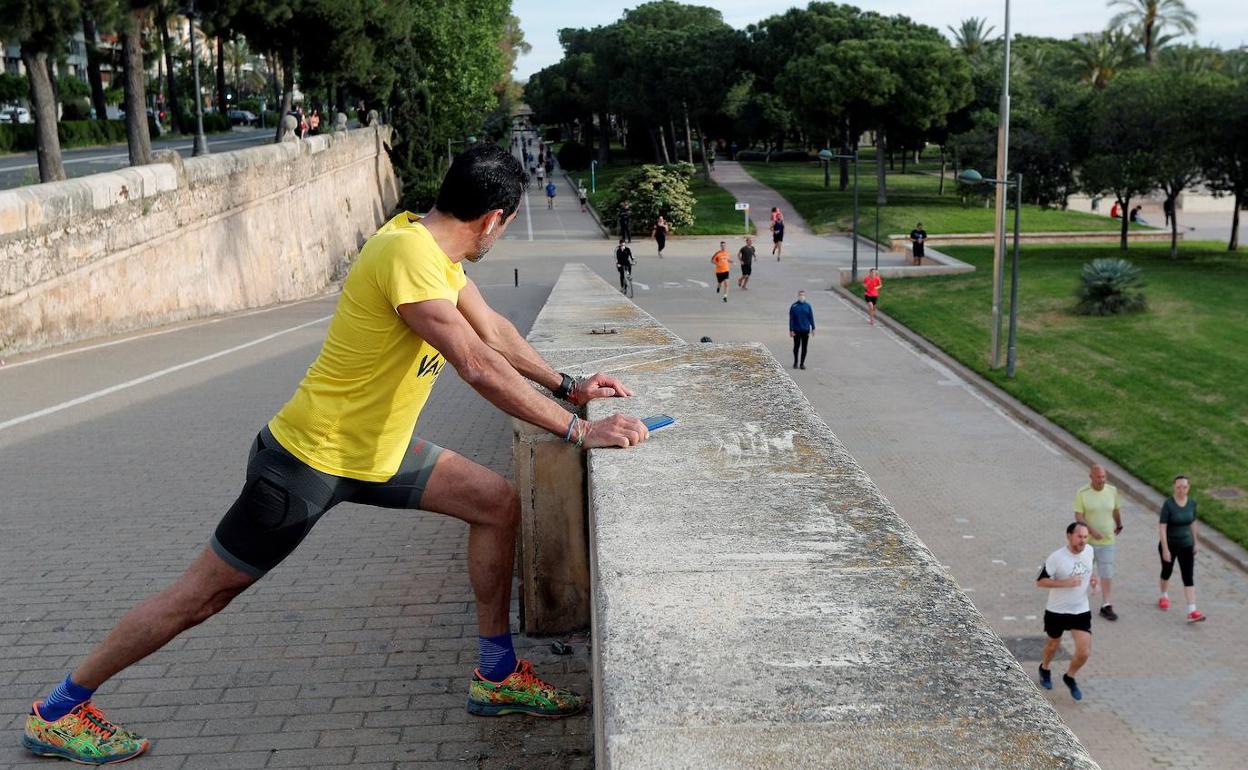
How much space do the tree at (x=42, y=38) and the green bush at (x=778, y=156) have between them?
69312 mm

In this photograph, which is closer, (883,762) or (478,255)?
(883,762)

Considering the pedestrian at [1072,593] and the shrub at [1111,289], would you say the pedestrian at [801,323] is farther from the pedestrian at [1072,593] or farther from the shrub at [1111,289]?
Result: the pedestrian at [1072,593]

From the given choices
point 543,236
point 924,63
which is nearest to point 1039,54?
point 924,63

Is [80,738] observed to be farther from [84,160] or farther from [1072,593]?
[84,160]

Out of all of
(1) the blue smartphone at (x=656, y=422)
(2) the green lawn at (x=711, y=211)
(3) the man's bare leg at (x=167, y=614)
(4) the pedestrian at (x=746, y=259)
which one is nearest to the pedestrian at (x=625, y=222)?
(2) the green lawn at (x=711, y=211)

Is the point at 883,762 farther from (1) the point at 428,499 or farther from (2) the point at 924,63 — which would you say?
(2) the point at 924,63

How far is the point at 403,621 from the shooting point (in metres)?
5.59

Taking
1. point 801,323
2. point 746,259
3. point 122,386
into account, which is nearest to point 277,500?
point 122,386

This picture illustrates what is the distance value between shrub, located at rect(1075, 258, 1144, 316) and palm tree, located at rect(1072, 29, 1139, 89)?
48207 millimetres

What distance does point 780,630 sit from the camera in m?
2.91

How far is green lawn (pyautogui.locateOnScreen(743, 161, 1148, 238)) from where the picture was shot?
174 ft

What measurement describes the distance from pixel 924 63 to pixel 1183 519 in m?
49.6

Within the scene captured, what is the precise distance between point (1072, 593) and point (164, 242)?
664 inches

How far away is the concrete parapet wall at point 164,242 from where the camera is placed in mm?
15414
